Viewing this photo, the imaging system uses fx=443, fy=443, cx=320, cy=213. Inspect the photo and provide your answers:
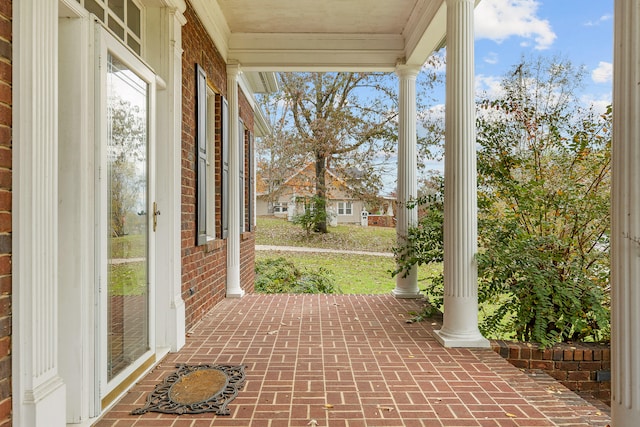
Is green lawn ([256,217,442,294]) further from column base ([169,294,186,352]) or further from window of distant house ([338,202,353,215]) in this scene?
column base ([169,294,186,352])

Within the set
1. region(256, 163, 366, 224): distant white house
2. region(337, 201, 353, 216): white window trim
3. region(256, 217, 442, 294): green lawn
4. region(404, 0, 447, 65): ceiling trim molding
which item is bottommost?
region(256, 217, 442, 294): green lawn

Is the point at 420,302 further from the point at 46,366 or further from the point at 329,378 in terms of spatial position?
the point at 46,366

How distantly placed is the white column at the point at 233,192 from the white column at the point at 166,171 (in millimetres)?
2394

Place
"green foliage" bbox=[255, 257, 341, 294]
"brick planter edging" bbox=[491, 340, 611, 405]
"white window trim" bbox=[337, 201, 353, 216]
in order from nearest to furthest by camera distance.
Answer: "brick planter edging" bbox=[491, 340, 611, 405]
"green foliage" bbox=[255, 257, 341, 294]
"white window trim" bbox=[337, 201, 353, 216]

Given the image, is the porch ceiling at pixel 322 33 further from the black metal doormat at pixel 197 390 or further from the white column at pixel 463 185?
the black metal doormat at pixel 197 390

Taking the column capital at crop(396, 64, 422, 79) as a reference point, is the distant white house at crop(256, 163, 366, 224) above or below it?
below

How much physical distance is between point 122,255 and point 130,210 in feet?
1.07

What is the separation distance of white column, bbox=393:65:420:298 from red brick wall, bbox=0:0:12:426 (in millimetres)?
4865

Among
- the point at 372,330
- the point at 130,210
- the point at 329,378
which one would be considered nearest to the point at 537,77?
the point at 372,330

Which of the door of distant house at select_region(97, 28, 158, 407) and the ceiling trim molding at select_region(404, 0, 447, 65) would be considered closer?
the door of distant house at select_region(97, 28, 158, 407)

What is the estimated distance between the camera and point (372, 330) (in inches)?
178

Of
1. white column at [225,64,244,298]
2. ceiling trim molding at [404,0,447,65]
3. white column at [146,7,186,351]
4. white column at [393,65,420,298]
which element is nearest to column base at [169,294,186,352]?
white column at [146,7,186,351]

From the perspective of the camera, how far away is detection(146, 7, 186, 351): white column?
3.65 m

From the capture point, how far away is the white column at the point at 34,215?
5.90 feet
